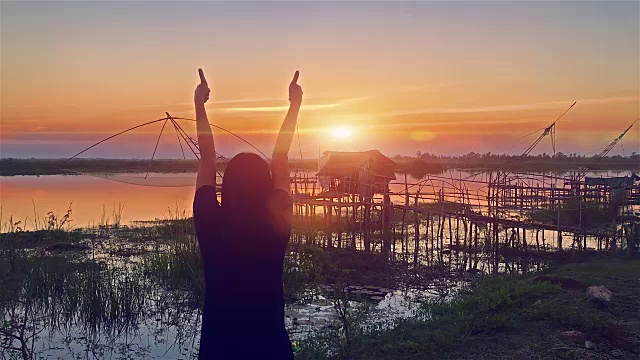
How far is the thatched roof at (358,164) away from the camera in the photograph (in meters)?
16.2

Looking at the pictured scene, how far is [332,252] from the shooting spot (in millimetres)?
10531

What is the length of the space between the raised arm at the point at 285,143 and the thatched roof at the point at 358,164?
13.4 meters

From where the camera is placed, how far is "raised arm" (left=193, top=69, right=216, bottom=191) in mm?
1968

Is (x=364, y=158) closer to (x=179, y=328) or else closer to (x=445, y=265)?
(x=445, y=265)

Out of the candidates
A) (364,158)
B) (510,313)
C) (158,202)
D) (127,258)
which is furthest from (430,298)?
(158,202)

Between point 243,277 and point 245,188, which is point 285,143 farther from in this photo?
point 243,277

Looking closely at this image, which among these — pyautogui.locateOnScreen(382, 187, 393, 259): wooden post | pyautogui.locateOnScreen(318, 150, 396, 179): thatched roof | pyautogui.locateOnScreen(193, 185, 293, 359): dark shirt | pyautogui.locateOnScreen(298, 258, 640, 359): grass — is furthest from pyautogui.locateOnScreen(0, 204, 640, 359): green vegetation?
pyautogui.locateOnScreen(318, 150, 396, 179): thatched roof

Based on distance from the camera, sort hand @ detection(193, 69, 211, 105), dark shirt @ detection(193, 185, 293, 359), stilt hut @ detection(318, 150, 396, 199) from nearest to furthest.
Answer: dark shirt @ detection(193, 185, 293, 359) < hand @ detection(193, 69, 211, 105) < stilt hut @ detection(318, 150, 396, 199)

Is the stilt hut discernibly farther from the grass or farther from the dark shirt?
the dark shirt

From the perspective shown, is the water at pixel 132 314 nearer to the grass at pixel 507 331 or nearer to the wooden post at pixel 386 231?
the grass at pixel 507 331

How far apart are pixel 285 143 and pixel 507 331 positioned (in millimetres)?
3852

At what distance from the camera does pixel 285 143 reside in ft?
6.79

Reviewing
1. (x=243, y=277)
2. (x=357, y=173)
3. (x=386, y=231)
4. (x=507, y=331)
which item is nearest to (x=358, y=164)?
(x=357, y=173)

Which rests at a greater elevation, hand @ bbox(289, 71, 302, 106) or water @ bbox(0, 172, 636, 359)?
hand @ bbox(289, 71, 302, 106)
